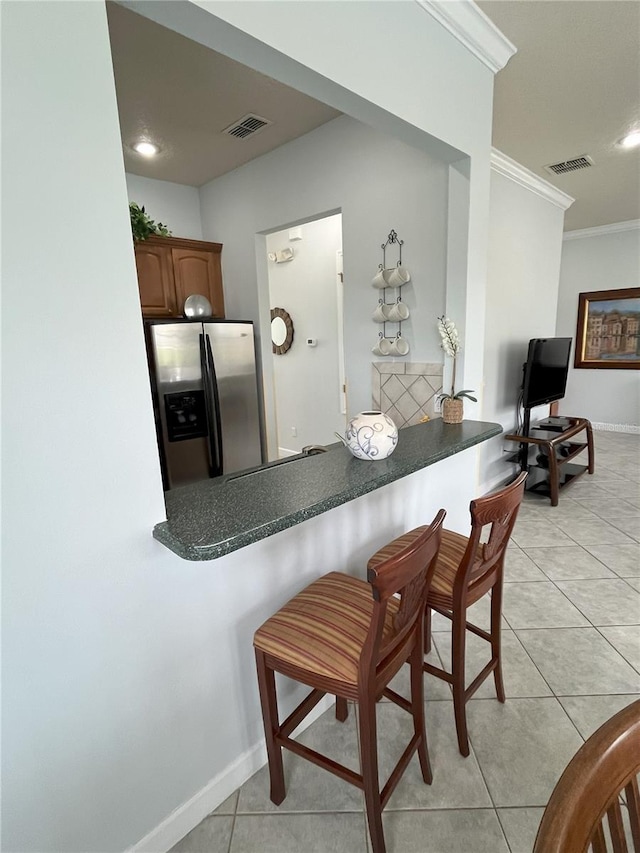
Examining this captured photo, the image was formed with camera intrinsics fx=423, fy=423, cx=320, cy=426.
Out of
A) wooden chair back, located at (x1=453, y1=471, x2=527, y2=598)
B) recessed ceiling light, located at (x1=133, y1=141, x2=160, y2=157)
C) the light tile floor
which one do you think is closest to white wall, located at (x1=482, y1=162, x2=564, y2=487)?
the light tile floor

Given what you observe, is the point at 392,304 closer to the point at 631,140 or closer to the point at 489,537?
the point at 489,537

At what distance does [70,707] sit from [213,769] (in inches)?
24.2

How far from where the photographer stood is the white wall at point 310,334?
443cm

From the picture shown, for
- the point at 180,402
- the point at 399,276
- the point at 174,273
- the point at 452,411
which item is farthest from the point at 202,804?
the point at 174,273

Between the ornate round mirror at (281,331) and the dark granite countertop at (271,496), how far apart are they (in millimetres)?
3295

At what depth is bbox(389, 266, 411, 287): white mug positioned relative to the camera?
2.59 meters

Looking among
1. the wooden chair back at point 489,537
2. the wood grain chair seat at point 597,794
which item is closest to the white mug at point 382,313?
the wooden chair back at point 489,537

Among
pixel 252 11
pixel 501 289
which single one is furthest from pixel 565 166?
pixel 252 11

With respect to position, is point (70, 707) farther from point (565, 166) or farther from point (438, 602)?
point (565, 166)

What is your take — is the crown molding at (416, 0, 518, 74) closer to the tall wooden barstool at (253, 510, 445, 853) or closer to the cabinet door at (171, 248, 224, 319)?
the tall wooden barstool at (253, 510, 445, 853)

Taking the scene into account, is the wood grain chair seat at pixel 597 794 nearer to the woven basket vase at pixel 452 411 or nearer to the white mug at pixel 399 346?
the woven basket vase at pixel 452 411

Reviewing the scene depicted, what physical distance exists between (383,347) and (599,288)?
5.03m

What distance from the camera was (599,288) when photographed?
19.7ft

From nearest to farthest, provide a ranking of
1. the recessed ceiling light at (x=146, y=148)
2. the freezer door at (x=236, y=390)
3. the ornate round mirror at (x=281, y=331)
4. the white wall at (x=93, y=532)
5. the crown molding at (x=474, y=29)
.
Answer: the white wall at (x=93, y=532)
the crown molding at (x=474, y=29)
the recessed ceiling light at (x=146, y=148)
the freezer door at (x=236, y=390)
the ornate round mirror at (x=281, y=331)
